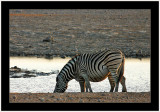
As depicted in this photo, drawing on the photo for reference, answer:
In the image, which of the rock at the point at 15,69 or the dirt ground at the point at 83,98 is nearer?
the dirt ground at the point at 83,98

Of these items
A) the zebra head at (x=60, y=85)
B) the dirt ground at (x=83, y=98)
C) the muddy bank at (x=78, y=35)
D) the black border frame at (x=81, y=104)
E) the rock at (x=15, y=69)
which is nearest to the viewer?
the black border frame at (x=81, y=104)

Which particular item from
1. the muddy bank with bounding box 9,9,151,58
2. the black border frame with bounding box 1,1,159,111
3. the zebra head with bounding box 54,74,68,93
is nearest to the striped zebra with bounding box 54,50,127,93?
the zebra head with bounding box 54,74,68,93

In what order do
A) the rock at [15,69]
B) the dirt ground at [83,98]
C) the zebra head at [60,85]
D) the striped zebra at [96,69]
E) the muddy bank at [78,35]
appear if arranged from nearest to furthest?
the dirt ground at [83,98], the striped zebra at [96,69], the zebra head at [60,85], the rock at [15,69], the muddy bank at [78,35]

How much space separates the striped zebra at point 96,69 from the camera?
29.3 ft

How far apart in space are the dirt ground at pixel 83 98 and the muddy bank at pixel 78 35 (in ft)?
34.6

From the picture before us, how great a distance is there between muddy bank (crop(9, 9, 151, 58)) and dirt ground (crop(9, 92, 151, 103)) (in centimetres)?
1055

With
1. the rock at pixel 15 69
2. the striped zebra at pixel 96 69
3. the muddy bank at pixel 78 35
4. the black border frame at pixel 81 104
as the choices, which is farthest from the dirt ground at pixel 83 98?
the muddy bank at pixel 78 35

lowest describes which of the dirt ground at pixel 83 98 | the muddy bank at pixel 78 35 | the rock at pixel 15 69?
the dirt ground at pixel 83 98

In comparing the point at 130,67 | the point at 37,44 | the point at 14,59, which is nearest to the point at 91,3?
the point at 130,67

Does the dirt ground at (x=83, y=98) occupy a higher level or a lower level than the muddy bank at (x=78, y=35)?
lower

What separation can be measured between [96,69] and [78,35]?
16310mm

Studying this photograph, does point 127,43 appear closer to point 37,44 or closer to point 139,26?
point 37,44

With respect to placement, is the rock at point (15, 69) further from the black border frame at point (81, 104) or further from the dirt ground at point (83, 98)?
the black border frame at point (81, 104)

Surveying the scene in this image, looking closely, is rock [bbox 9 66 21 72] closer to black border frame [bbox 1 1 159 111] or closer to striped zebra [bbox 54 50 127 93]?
striped zebra [bbox 54 50 127 93]
